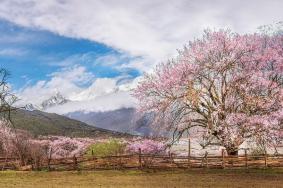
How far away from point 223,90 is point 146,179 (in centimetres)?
1342

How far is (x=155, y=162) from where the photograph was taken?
5997cm

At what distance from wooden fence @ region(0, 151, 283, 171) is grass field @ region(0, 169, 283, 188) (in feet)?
7.90

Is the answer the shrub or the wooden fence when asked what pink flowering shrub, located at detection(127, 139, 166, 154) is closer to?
the wooden fence

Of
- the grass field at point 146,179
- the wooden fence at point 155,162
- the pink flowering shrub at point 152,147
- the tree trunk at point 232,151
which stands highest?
the pink flowering shrub at point 152,147

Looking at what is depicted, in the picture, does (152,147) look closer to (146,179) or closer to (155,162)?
(155,162)

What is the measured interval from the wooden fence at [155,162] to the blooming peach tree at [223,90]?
1.76 metres

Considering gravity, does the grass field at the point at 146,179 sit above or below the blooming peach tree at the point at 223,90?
below

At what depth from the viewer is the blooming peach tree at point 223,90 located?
55.7 metres

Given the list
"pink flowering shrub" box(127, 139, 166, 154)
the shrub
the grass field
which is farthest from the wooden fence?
the shrub

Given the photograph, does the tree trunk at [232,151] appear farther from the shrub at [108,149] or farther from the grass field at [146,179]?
the shrub at [108,149]

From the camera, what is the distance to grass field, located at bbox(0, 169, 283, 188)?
4566cm

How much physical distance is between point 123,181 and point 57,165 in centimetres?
1707

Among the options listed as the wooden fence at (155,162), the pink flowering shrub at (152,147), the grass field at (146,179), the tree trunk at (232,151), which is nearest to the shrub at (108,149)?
the pink flowering shrub at (152,147)

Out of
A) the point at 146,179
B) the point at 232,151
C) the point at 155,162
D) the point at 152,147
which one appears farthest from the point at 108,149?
the point at 146,179
